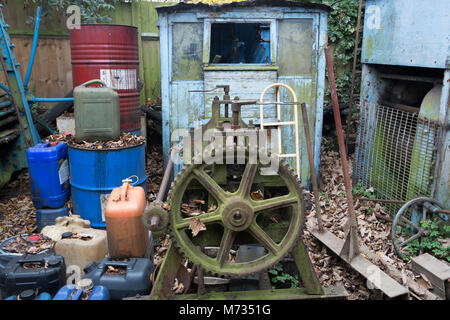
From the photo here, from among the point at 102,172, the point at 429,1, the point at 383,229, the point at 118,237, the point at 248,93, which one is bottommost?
the point at 383,229

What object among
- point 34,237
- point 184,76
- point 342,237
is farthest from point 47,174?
point 342,237

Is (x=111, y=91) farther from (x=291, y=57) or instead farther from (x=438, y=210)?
(x=438, y=210)

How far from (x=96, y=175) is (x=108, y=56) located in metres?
1.88

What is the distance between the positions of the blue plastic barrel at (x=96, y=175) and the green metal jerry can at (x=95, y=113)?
0.27 metres

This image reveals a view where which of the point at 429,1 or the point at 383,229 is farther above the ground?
the point at 429,1

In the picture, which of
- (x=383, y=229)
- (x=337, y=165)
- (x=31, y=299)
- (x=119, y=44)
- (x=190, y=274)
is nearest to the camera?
(x=31, y=299)

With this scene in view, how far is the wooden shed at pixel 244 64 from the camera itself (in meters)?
5.65

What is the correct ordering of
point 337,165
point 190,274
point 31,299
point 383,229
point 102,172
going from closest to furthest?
point 31,299, point 190,274, point 102,172, point 383,229, point 337,165

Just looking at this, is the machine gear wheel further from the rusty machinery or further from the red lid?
the red lid

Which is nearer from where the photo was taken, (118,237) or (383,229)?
(118,237)

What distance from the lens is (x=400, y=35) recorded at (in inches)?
205

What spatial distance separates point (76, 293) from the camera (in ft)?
9.94

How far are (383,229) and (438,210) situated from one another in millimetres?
848

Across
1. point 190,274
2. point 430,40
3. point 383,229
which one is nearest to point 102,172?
point 190,274
